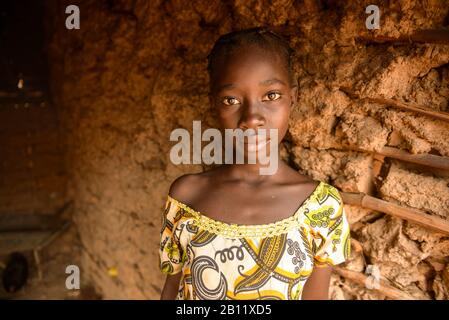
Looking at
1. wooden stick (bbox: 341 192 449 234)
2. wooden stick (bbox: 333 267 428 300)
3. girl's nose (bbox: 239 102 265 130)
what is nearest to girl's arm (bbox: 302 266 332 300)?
wooden stick (bbox: 333 267 428 300)

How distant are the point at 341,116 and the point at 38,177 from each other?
7.93ft

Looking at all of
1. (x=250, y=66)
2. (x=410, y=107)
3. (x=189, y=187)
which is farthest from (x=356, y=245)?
(x=250, y=66)

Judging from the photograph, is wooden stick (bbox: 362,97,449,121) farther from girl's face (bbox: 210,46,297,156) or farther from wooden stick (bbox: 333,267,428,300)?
wooden stick (bbox: 333,267,428,300)

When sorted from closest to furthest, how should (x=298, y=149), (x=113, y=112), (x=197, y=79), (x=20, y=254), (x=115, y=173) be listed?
1. (x=298, y=149)
2. (x=197, y=79)
3. (x=113, y=112)
4. (x=115, y=173)
5. (x=20, y=254)

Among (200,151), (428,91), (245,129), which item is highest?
(428,91)

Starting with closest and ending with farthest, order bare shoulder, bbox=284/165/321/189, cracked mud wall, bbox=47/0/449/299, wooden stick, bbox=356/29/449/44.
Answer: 1. wooden stick, bbox=356/29/449/44
2. cracked mud wall, bbox=47/0/449/299
3. bare shoulder, bbox=284/165/321/189

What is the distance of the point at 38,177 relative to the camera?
105 inches

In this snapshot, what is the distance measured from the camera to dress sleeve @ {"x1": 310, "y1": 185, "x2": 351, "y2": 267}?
1040 mm

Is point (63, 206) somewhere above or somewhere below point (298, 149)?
below

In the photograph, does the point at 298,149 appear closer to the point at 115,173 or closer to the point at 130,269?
the point at 115,173

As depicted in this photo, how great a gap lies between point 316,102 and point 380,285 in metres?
0.64

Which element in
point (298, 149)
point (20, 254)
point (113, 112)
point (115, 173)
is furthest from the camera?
Answer: point (20, 254)

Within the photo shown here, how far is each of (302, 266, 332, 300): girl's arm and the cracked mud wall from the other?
15cm
